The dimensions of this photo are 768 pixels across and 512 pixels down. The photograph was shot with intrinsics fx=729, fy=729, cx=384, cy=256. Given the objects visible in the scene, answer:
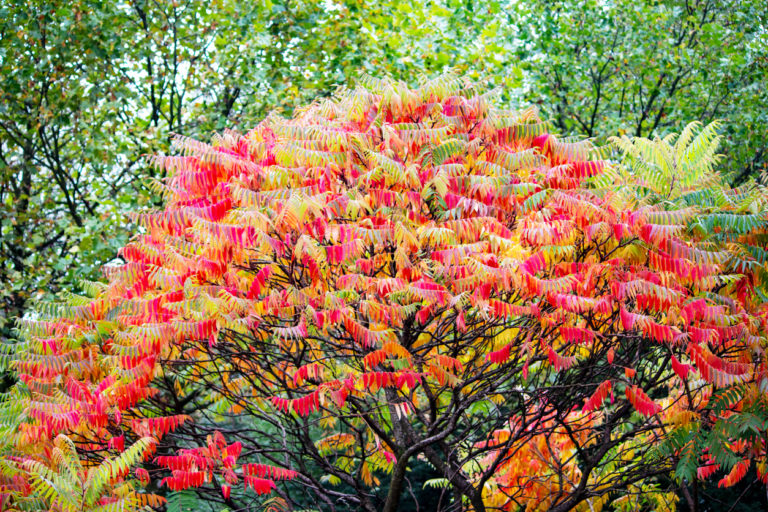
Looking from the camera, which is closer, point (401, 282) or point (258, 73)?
point (401, 282)

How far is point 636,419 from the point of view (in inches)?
516

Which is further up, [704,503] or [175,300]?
[175,300]

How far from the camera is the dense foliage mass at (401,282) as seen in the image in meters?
6.38

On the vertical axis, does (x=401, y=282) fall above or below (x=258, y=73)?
below

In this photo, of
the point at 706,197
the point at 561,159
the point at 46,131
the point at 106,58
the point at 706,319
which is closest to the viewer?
the point at 706,319

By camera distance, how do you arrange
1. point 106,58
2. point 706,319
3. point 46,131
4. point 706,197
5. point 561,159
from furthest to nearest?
1. point 46,131
2. point 106,58
3. point 561,159
4. point 706,197
5. point 706,319

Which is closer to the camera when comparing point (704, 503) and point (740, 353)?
point (740, 353)

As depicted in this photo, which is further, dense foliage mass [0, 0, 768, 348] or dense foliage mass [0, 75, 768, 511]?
dense foliage mass [0, 0, 768, 348]

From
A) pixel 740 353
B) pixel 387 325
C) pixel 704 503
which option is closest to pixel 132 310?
pixel 387 325

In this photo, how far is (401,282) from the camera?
6.33 m

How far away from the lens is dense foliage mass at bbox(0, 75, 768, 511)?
20.9ft

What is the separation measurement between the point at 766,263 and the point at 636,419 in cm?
697

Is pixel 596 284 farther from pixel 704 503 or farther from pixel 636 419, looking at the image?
pixel 704 503

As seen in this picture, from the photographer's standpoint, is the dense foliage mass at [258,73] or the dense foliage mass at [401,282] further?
the dense foliage mass at [258,73]
